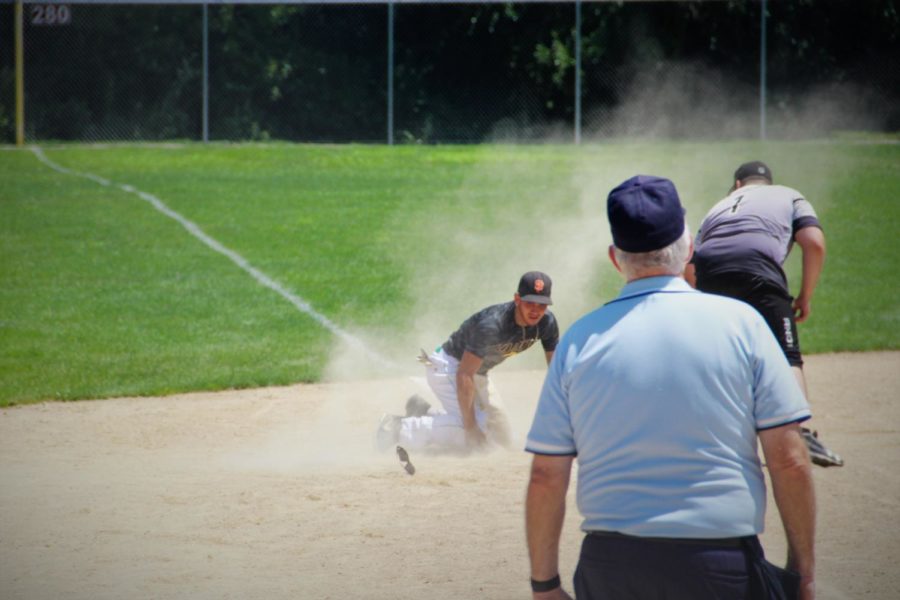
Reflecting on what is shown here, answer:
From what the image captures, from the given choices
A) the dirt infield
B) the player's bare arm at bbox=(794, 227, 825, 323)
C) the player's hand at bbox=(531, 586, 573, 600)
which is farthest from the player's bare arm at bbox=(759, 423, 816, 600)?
the player's bare arm at bbox=(794, 227, 825, 323)

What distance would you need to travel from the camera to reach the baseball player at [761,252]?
7.53 m

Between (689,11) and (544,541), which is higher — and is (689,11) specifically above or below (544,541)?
above

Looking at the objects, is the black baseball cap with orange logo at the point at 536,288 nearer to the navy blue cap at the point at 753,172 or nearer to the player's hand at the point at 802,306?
the navy blue cap at the point at 753,172

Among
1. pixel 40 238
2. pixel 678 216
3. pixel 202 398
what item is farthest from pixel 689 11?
pixel 678 216

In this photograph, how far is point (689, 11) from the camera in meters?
27.1

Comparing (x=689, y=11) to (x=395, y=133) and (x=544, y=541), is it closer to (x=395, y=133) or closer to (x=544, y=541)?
(x=395, y=133)

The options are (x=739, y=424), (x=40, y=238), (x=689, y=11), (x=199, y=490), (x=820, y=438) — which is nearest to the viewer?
(x=739, y=424)

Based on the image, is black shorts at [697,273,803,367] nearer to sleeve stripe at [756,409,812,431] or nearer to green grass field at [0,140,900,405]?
sleeve stripe at [756,409,812,431]

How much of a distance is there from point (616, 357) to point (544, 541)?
558 millimetres

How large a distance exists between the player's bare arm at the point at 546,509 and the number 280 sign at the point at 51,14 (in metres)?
24.7

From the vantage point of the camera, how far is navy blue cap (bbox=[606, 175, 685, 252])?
10.8 feet

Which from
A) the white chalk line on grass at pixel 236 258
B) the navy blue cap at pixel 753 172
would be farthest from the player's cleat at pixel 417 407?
the white chalk line on grass at pixel 236 258

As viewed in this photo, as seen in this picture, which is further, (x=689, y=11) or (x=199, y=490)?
(x=689, y=11)

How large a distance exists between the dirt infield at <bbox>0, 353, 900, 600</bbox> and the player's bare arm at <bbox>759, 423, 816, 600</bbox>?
2671 mm
